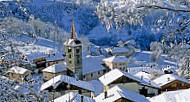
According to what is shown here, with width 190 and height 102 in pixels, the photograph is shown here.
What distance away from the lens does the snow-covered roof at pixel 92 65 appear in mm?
A: 43581

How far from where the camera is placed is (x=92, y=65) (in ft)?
152

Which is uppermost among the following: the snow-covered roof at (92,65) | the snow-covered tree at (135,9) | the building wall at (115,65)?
the snow-covered tree at (135,9)

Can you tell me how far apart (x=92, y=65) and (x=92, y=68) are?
139 centimetres

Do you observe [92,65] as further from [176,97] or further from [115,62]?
[176,97]

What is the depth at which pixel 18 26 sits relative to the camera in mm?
5988

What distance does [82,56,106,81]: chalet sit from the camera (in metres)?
43.1

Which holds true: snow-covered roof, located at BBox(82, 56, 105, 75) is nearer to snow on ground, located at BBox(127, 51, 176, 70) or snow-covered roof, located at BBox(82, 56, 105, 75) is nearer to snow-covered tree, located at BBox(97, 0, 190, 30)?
snow on ground, located at BBox(127, 51, 176, 70)

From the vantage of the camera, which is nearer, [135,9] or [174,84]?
[135,9]

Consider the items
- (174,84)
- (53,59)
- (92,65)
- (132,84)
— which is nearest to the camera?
(132,84)

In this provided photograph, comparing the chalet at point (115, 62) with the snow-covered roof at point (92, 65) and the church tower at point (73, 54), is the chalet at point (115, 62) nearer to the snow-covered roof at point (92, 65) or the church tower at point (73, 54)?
the snow-covered roof at point (92, 65)

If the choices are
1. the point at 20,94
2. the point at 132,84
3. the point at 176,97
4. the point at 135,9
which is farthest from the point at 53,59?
the point at 135,9

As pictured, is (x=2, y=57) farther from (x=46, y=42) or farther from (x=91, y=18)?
(x=91, y=18)

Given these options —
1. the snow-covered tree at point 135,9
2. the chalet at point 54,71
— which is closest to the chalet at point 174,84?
the chalet at point 54,71

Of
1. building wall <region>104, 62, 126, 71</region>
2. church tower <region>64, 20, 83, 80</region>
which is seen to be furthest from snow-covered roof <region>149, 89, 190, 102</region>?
building wall <region>104, 62, 126, 71</region>
